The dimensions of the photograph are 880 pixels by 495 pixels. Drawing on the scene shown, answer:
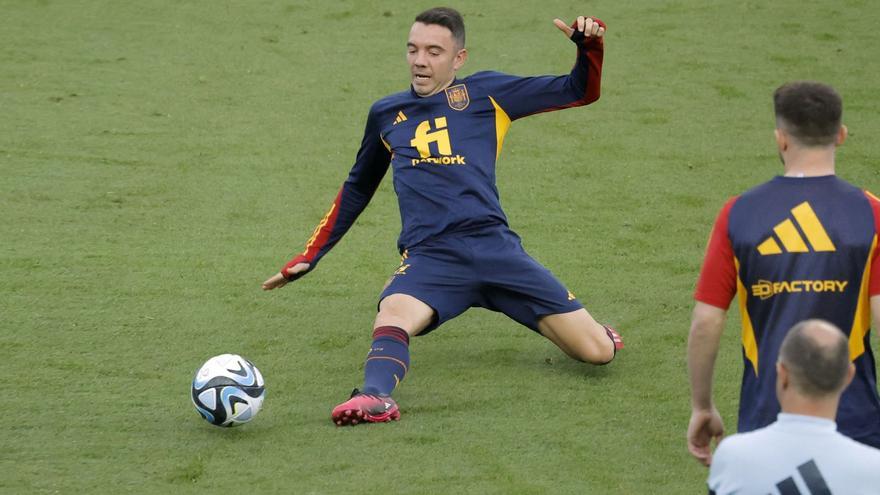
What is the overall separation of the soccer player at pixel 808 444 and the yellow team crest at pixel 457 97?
336 cm

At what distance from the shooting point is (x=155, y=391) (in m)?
5.75

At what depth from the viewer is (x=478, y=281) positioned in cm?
604

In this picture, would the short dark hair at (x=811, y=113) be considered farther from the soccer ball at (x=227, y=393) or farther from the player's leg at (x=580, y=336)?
the soccer ball at (x=227, y=393)

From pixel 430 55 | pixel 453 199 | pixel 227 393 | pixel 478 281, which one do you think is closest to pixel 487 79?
pixel 430 55

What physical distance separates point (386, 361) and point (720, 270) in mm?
2163

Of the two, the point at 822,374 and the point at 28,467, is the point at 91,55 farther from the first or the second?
the point at 822,374

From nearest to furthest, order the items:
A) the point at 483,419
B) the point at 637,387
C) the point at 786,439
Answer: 1. the point at 786,439
2. the point at 483,419
3. the point at 637,387

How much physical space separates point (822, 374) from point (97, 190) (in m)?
6.11

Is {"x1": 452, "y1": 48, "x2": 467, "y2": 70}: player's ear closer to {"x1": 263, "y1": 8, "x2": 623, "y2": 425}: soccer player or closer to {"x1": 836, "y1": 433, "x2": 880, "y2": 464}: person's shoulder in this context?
{"x1": 263, "y1": 8, "x2": 623, "y2": 425}: soccer player

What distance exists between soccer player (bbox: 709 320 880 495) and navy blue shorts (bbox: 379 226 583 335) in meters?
2.92

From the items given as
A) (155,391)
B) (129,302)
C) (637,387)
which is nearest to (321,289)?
(129,302)

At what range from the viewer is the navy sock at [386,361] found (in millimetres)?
5508

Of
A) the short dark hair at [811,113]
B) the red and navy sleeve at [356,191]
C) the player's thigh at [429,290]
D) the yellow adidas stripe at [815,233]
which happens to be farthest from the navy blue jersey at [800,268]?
the red and navy sleeve at [356,191]

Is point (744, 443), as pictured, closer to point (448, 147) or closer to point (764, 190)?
point (764, 190)
